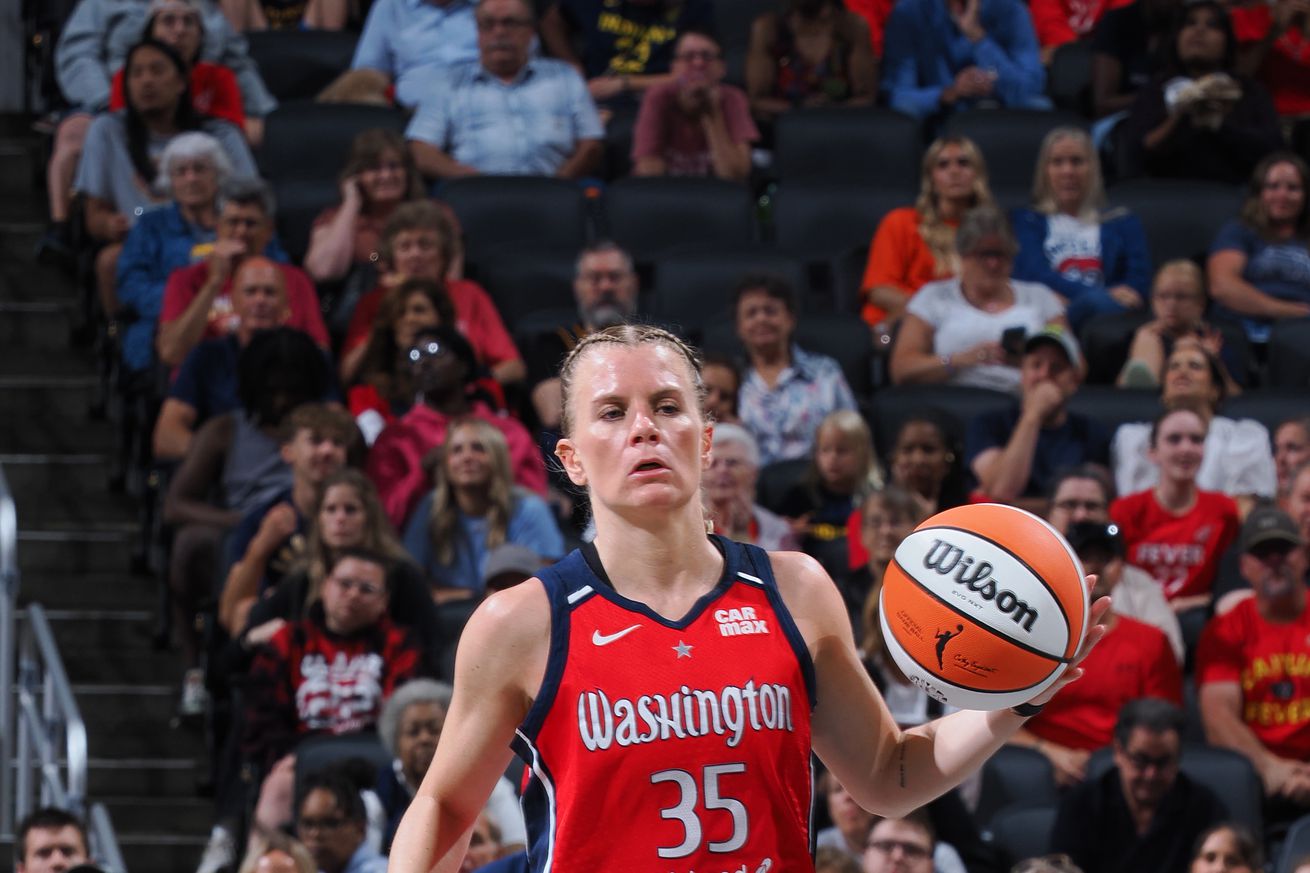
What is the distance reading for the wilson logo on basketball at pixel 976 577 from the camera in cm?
331

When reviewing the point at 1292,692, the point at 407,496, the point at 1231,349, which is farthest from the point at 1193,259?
the point at 407,496

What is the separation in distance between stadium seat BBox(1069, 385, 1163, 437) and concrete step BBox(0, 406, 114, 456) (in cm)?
406

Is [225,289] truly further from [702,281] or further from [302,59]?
[302,59]

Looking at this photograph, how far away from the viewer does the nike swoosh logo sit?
3246mm

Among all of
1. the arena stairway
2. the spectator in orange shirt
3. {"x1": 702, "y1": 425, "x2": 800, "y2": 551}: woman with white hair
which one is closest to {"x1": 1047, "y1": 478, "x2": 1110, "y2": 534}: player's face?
{"x1": 702, "y1": 425, "x2": 800, "y2": 551}: woman with white hair

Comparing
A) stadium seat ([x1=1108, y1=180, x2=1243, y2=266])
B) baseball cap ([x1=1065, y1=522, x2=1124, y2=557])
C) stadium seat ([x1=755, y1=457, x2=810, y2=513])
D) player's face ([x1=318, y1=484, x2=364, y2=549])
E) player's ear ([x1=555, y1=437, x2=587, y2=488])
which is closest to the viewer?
player's ear ([x1=555, y1=437, x2=587, y2=488])

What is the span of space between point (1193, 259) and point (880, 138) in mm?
1554

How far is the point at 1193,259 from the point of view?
998cm

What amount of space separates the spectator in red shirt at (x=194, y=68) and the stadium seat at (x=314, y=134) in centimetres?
19

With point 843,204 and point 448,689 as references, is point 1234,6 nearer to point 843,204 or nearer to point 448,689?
point 843,204

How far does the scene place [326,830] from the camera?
264 inches

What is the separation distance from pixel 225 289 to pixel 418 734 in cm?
275

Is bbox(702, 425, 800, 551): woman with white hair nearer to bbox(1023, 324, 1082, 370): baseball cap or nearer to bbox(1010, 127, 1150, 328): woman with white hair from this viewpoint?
bbox(1023, 324, 1082, 370): baseball cap

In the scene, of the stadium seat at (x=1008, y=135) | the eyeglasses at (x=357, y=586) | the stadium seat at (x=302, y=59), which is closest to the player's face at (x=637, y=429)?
the eyeglasses at (x=357, y=586)
